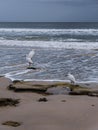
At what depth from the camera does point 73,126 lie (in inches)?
264

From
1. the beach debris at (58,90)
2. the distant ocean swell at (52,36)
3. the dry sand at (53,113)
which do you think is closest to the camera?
the dry sand at (53,113)

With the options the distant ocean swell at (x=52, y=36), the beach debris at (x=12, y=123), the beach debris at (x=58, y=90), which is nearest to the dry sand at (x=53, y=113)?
the beach debris at (x=12, y=123)

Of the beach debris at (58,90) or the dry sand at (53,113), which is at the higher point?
the beach debris at (58,90)

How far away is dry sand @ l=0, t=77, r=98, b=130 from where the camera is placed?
671 cm

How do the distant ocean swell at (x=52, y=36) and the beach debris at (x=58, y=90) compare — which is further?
the distant ocean swell at (x=52, y=36)

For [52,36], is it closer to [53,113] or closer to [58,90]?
[58,90]

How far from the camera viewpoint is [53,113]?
7523 millimetres

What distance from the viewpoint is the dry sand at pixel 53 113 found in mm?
6715

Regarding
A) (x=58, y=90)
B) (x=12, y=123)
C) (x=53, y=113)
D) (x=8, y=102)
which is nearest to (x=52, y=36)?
(x=58, y=90)

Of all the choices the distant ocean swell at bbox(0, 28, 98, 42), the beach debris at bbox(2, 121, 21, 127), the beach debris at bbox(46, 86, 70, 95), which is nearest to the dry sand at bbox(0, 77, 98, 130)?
the beach debris at bbox(2, 121, 21, 127)

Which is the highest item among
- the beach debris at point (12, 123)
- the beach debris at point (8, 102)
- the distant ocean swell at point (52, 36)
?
the distant ocean swell at point (52, 36)

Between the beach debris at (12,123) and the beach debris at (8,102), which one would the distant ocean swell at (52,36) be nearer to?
the beach debris at (8,102)

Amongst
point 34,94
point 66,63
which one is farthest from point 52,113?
point 66,63

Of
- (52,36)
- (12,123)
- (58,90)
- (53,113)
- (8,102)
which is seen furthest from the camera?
(52,36)
